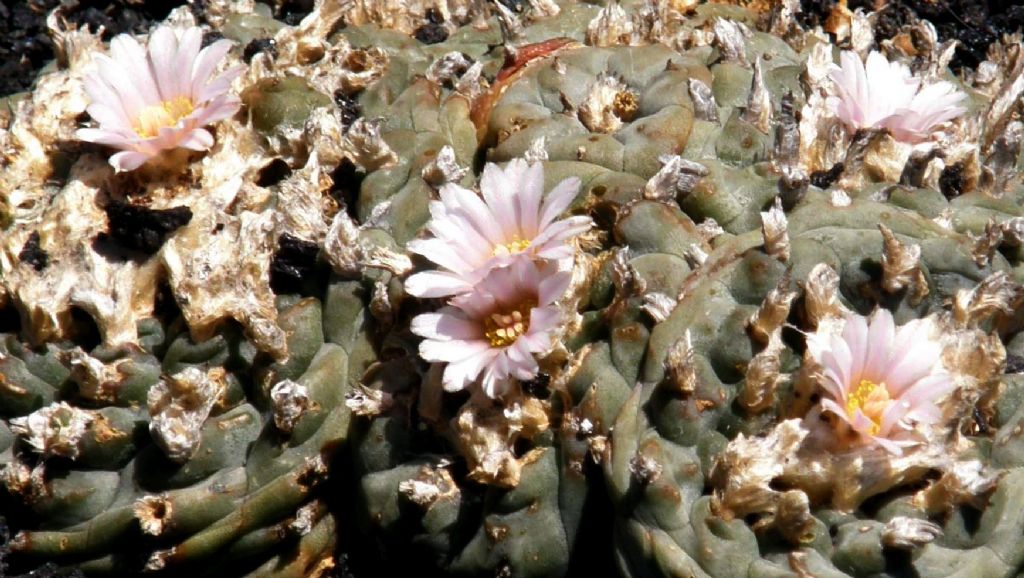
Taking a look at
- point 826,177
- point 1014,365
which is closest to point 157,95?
point 826,177

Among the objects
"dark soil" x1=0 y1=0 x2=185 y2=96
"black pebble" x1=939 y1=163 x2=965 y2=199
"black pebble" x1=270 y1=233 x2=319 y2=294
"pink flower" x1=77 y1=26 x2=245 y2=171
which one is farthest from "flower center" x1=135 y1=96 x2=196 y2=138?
"black pebble" x1=939 y1=163 x2=965 y2=199

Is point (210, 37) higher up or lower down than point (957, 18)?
higher up

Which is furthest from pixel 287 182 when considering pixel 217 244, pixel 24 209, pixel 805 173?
pixel 805 173

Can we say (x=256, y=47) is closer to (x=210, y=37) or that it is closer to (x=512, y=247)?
(x=210, y=37)

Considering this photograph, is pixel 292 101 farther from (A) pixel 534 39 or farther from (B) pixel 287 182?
(A) pixel 534 39

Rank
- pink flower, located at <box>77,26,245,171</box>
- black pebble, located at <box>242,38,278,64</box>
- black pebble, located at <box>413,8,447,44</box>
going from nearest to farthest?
pink flower, located at <box>77,26,245,171</box>
black pebble, located at <box>242,38,278,64</box>
black pebble, located at <box>413,8,447,44</box>

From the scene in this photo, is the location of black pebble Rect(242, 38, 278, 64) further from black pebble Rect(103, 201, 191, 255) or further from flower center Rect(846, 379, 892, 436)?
flower center Rect(846, 379, 892, 436)
